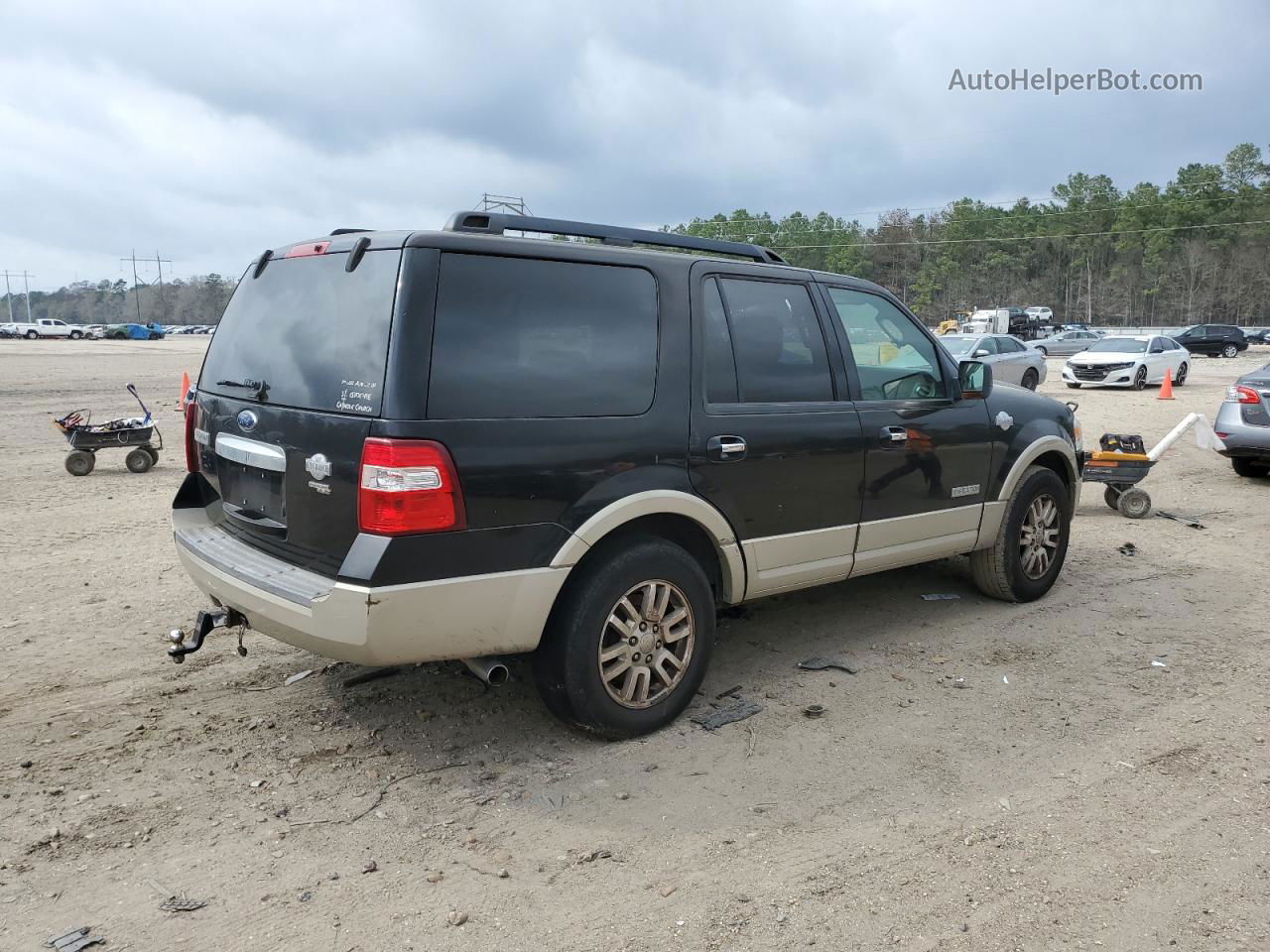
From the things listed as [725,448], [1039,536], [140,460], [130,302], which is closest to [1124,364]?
[1039,536]

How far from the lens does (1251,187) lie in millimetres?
84750

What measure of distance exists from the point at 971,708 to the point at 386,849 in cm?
269

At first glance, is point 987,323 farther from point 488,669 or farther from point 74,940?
point 74,940

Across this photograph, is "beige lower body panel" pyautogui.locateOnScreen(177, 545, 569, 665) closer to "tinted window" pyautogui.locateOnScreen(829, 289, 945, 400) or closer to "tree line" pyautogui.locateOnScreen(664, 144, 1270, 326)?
"tinted window" pyautogui.locateOnScreen(829, 289, 945, 400)

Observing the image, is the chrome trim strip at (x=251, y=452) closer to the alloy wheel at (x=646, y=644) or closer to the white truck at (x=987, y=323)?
the alloy wheel at (x=646, y=644)

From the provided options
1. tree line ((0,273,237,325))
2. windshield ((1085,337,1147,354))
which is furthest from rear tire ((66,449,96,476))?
tree line ((0,273,237,325))

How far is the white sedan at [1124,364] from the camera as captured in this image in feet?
80.2

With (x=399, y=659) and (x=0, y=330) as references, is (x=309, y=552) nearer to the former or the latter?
(x=399, y=659)

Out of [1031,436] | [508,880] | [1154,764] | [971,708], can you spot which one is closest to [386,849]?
[508,880]

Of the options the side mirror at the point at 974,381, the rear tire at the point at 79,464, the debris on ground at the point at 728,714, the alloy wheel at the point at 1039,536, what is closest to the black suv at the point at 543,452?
the debris on ground at the point at 728,714

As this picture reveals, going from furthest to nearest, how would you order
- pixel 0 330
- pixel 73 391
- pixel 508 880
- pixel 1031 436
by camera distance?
1. pixel 0 330
2. pixel 73 391
3. pixel 1031 436
4. pixel 508 880

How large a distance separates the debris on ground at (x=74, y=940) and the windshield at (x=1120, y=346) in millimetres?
27047

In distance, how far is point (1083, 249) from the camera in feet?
328

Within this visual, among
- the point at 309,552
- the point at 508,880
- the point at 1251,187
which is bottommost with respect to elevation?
the point at 508,880
